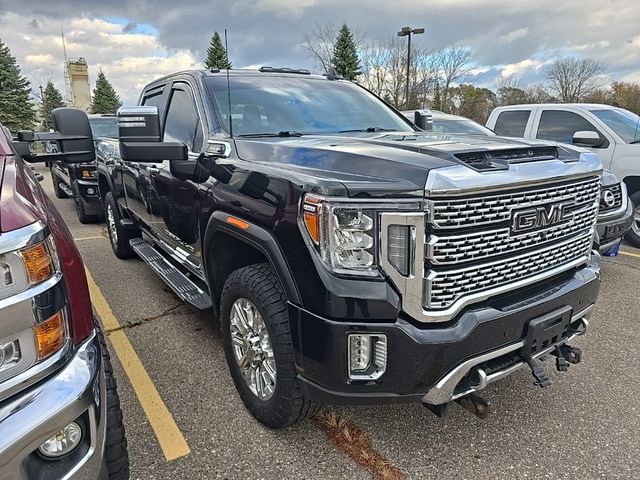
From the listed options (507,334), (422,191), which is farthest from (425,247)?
(507,334)

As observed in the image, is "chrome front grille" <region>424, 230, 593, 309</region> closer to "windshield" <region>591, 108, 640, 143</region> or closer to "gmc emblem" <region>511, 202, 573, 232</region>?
"gmc emblem" <region>511, 202, 573, 232</region>

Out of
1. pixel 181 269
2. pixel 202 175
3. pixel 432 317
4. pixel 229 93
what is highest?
pixel 229 93

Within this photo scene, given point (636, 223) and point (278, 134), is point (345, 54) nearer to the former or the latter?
point (636, 223)

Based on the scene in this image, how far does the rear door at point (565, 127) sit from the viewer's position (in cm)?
672

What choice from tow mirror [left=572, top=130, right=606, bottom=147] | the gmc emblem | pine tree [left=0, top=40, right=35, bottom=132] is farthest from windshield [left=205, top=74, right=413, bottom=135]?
pine tree [left=0, top=40, right=35, bottom=132]

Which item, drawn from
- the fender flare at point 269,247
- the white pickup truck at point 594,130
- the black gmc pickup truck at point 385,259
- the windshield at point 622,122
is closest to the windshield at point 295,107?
the black gmc pickup truck at point 385,259

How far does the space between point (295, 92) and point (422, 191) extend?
6.80ft

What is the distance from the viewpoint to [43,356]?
56.7 inches

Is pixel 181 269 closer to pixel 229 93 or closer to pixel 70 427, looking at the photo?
pixel 229 93

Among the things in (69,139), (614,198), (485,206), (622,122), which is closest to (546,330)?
(485,206)

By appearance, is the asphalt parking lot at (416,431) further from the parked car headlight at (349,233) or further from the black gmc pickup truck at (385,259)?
the parked car headlight at (349,233)

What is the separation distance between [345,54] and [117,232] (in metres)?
28.8

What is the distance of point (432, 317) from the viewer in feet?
6.49

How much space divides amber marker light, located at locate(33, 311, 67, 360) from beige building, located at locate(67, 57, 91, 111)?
3273 inches
